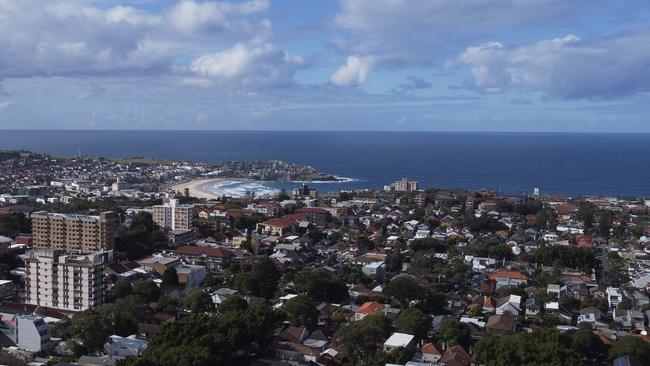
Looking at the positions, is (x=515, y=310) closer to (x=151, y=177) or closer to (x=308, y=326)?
(x=308, y=326)

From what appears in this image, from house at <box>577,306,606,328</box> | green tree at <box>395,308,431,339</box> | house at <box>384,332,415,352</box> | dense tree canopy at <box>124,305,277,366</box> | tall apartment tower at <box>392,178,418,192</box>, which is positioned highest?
→ tall apartment tower at <box>392,178,418,192</box>

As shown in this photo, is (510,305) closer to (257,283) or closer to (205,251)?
(257,283)

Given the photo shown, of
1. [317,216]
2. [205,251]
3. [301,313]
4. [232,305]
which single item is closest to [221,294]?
[232,305]

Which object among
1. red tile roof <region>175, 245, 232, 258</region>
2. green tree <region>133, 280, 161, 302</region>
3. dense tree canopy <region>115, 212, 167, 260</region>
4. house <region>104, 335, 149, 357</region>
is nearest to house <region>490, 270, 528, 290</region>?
red tile roof <region>175, 245, 232, 258</region>

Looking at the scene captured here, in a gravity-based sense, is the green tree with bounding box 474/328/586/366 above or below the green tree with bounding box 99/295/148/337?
above

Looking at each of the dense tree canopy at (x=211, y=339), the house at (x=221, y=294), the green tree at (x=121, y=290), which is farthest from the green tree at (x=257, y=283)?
the dense tree canopy at (x=211, y=339)

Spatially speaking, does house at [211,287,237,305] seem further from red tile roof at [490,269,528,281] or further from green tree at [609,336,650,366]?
green tree at [609,336,650,366]

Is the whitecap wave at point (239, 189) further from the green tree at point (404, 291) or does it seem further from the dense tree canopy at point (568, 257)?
the green tree at point (404, 291)
